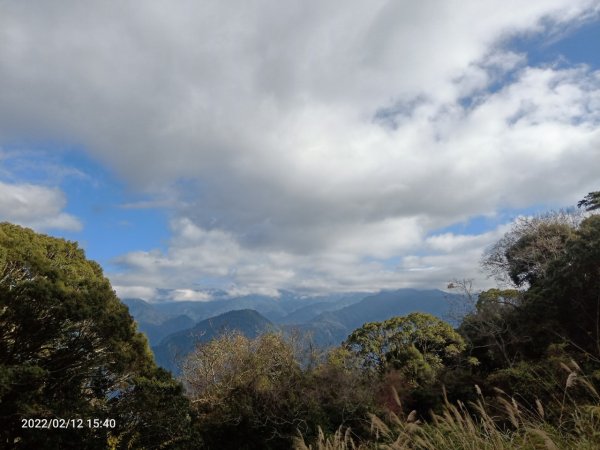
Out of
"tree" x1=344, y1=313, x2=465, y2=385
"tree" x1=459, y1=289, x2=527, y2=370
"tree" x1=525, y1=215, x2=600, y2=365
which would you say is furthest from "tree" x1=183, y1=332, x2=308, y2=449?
"tree" x1=525, y1=215, x2=600, y2=365

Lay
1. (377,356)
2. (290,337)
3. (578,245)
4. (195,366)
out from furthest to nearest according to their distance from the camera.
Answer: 1. (377,356)
2. (290,337)
3. (195,366)
4. (578,245)

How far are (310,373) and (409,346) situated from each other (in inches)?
586

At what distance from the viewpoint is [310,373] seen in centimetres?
2434

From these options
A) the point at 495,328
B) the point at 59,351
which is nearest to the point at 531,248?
the point at 495,328

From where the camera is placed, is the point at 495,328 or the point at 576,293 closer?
the point at 576,293

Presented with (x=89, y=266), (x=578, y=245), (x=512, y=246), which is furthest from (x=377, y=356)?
(x=89, y=266)

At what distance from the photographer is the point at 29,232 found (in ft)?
51.9

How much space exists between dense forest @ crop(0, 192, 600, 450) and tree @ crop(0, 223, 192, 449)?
48 mm

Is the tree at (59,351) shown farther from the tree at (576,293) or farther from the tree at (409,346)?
the tree at (409,346)

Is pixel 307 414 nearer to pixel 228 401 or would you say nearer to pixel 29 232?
pixel 228 401

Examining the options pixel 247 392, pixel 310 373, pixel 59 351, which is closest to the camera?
pixel 59 351

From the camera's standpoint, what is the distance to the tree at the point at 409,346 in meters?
33.5

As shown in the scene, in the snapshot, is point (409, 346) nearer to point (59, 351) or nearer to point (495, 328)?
point (495, 328)

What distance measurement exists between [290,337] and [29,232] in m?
20.1
